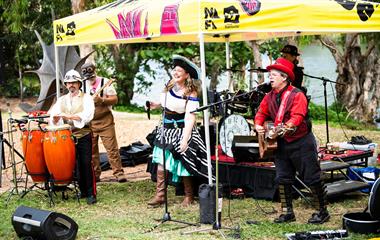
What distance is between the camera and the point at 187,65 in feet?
23.4

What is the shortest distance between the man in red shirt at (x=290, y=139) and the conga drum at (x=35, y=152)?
9.04 ft

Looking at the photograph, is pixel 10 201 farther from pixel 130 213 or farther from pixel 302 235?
pixel 302 235

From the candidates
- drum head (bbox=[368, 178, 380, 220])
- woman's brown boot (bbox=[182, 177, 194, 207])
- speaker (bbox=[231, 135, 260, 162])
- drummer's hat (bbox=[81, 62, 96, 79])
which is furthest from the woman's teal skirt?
drum head (bbox=[368, 178, 380, 220])

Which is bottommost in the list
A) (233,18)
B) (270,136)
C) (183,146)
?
(183,146)

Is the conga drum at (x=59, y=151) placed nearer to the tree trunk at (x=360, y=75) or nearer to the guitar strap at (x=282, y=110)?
the guitar strap at (x=282, y=110)

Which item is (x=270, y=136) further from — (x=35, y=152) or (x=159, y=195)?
(x=35, y=152)

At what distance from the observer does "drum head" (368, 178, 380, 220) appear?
570 cm

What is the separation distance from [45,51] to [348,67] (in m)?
8.31

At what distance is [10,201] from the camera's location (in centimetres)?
800

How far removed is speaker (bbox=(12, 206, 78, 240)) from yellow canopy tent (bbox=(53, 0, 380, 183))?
1.54 m

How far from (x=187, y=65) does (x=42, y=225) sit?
2356mm

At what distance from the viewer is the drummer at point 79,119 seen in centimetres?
768

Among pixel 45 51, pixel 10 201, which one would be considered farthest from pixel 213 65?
pixel 10 201

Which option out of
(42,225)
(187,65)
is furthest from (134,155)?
(42,225)
